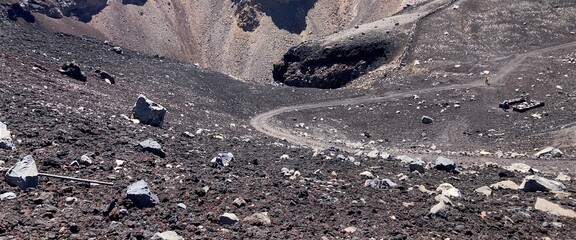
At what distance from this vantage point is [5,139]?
9.48m

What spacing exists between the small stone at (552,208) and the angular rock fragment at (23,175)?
9.50 meters

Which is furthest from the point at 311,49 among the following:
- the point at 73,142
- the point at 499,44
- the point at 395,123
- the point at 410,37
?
the point at 73,142

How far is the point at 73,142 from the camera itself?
1045cm

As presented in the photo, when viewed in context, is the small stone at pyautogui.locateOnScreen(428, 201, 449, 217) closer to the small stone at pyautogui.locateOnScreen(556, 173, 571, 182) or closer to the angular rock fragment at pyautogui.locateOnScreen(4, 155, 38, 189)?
the angular rock fragment at pyautogui.locateOnScreen(4, 155, 38, 189)

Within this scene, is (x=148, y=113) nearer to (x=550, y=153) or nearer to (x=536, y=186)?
(x=536, y=186)

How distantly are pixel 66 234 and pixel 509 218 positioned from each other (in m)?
7.59

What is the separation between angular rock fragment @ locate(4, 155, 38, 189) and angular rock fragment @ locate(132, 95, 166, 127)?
852 centimetres

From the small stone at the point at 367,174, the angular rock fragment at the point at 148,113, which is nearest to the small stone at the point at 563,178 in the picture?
the small stone at the point at 367,174

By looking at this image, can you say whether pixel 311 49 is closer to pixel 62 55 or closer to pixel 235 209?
pixel 62 55

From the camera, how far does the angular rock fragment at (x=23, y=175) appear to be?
7.89 meters

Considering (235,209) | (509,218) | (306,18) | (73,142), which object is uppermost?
(73,142)

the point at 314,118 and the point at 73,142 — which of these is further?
the point at 314,118

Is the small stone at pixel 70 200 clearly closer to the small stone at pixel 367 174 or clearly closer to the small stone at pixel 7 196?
the small stone at pixel 7 196

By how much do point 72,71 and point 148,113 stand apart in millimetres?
6313
